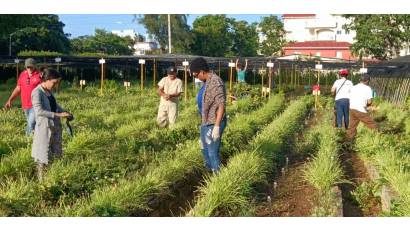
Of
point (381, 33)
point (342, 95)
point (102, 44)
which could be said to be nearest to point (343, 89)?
point (342, 95)

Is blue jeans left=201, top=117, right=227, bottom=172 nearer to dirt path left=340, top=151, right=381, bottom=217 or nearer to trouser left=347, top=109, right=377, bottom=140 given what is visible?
dirt path left=340, top=151, right=381, bottom=217

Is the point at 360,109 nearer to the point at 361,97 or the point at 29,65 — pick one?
the point at 361,97

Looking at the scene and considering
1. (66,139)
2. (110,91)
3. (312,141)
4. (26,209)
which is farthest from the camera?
(110,91)

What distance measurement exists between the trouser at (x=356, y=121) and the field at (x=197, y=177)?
255 mm

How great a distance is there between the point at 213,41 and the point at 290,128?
53705 millimetres

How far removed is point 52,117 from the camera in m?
5.71

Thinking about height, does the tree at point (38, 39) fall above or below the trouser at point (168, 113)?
above

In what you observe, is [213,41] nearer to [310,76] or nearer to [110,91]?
[310,76]

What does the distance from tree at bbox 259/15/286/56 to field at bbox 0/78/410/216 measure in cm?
5216

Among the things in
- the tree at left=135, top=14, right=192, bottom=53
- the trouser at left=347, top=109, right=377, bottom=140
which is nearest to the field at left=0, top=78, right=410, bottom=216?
the trouser at left=347, top=109, right=377, bottom=140

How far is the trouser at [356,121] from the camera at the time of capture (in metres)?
9.37

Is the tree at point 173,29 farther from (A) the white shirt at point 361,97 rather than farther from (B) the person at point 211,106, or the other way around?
Result: (B) the person at point 211,106

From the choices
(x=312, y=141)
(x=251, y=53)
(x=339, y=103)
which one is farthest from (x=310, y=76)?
(x=251, y=53)

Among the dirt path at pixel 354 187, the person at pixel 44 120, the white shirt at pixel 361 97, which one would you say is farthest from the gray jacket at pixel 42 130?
the white shirt at pixel 361 97
